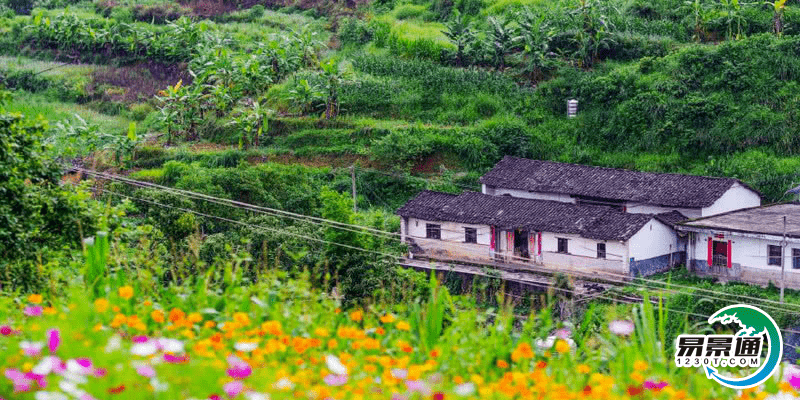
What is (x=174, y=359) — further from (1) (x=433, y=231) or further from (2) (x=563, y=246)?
(1) (x=433, y=231)

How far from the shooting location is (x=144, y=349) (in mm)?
3682

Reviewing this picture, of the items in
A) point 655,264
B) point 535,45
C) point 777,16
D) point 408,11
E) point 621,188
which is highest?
point 408,11

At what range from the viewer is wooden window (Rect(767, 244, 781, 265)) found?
1720cm

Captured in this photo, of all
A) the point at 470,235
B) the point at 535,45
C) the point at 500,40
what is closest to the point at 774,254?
the point at 470,235

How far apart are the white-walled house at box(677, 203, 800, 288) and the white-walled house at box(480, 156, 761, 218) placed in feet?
1.71

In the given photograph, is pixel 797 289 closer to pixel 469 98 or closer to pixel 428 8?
pixel 469 98

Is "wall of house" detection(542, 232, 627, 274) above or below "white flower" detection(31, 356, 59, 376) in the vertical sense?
below

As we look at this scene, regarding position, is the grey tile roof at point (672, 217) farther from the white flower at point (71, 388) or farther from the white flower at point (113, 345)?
the white flower at point (71, 388)

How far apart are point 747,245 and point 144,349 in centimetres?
1528

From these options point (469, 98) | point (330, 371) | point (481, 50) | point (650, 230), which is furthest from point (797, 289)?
point (330, 371)

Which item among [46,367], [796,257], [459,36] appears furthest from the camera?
[459,36]

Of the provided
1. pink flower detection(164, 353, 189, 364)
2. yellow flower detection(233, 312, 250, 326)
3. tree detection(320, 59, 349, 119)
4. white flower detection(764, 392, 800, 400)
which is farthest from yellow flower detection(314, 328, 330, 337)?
tree detection(320, 59, 349, 119)

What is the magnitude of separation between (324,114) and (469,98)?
3.46 metres

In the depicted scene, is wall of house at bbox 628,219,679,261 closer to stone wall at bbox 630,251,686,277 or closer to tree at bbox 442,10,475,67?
stone wall at bbox 630,251,686,277
